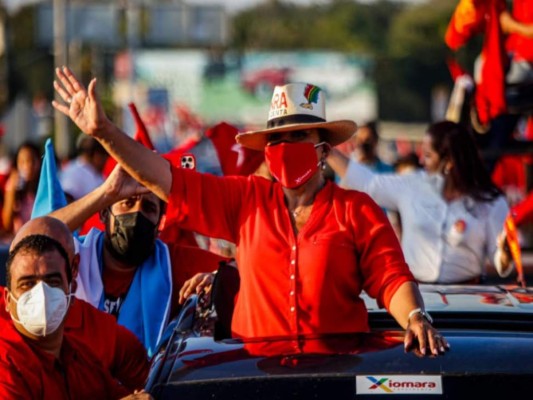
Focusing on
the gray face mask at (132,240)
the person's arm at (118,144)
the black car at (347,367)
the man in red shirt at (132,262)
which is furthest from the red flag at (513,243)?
the person's arm at (118,144)

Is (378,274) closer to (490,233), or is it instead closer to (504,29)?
(490,233)

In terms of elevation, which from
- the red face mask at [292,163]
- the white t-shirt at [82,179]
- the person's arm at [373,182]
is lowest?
the white t-shirt at [82,179]

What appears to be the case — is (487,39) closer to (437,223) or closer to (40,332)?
(437,223)

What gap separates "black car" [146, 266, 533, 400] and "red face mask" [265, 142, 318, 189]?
25.8 inches

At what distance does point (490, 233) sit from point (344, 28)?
9028cm

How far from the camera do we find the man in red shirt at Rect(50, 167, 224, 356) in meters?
5.85

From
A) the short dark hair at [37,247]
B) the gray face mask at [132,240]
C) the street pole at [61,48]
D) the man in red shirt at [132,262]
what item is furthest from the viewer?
the street pole at [61,48]

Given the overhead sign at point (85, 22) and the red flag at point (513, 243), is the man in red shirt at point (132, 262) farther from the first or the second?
the overhead sign at point (85, 22)

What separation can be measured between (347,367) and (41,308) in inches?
40.4

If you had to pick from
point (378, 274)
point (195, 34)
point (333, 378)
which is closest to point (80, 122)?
point (378, 274)

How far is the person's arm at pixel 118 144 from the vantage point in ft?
15.9

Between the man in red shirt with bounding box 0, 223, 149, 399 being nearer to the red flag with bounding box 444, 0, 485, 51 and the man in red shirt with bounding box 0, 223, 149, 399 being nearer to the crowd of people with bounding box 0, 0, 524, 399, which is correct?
the crowd of people with bounding box 0, 0, 524, 399

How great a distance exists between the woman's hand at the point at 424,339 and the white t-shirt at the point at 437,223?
270cm

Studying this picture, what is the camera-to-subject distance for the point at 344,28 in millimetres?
96625
